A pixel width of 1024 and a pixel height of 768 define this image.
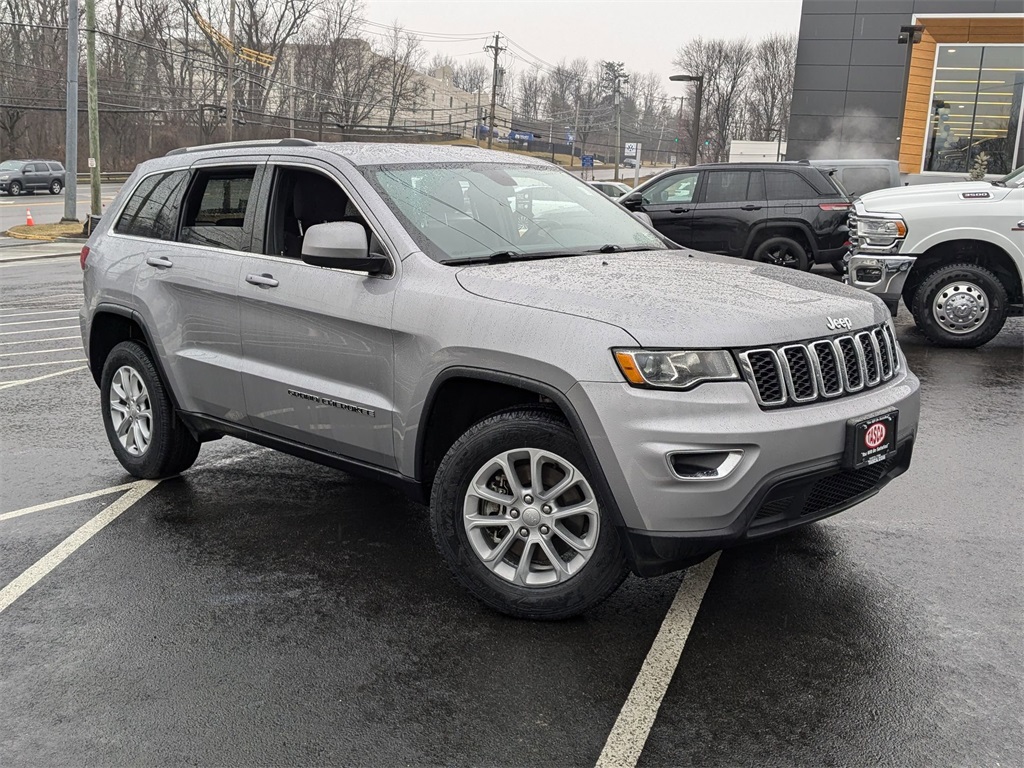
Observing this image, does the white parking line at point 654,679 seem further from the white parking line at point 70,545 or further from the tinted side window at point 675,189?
the tinted side window at point 675,189

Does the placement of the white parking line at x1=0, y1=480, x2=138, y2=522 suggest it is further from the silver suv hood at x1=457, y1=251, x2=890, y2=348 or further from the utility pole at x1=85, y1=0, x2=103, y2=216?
the utility pole at x1=85, y1=0, x2=103, y2=216

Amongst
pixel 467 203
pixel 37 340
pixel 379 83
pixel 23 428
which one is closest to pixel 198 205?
pixel 467 203

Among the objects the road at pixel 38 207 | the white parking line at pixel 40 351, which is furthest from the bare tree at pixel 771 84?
the white parking line at pixel 40 351

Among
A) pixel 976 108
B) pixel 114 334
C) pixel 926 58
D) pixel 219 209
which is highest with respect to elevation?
pixel 926 58

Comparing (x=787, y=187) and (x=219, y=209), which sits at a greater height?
(x=787, y=187)

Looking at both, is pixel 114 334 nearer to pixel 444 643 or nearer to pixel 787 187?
pixel 444 643

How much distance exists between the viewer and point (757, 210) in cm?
1347

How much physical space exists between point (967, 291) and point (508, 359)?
293 inches

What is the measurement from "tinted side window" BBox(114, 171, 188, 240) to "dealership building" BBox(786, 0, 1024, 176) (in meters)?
30.8

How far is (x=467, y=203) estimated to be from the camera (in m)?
4.45

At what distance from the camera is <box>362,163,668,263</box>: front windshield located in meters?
4.18

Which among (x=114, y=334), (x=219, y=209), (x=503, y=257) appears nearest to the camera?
(x=503, y=257)

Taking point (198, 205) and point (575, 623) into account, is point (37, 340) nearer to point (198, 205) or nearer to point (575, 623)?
point (198, 205)

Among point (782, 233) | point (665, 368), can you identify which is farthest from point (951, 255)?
point (665, 368)
